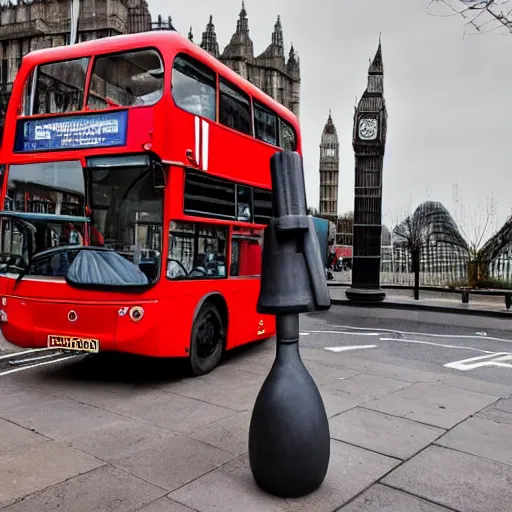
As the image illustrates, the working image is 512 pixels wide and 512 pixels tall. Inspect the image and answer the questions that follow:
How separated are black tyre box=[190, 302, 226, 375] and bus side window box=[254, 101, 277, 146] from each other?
2892 mm

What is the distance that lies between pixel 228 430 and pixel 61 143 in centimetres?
402

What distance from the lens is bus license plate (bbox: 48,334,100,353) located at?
20.6 ft

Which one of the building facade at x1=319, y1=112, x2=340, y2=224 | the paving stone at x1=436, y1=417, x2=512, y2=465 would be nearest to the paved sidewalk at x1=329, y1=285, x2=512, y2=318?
the paving stone at x1=436, y1=417, x2=512, y2=465

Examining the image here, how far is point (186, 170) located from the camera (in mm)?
6605

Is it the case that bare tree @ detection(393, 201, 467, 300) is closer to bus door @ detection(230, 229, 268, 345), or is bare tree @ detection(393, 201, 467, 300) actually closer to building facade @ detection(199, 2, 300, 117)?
bus door @ detection(230, 229, 268, 345)

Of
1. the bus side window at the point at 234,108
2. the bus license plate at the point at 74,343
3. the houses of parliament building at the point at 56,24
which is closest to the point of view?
the bus license plate at the point at 74,343

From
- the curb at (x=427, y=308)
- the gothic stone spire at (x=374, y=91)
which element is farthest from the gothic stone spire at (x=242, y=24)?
the curb at (x=427, y=308)

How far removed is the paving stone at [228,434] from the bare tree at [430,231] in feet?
47.0

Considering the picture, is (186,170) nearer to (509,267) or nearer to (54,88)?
(54,88)

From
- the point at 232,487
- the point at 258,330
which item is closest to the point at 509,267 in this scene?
the point at 258,330

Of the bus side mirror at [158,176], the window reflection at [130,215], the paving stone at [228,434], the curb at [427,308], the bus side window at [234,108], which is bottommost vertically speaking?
the paving stone at [228,434]

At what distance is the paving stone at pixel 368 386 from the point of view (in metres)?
6.35

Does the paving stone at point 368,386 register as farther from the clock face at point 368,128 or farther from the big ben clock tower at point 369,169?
the clock face at point 368,128

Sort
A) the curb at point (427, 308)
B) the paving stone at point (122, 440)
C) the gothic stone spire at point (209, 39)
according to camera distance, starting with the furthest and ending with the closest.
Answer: the gothic stone spire at point (209, 39)
the curb at point (427, 308)
the paving stone at point (122, 440)
